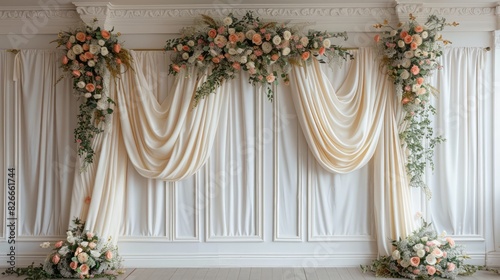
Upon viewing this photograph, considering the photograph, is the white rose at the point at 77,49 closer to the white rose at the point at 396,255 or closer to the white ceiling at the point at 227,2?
the white ceiling at the point at 227,2

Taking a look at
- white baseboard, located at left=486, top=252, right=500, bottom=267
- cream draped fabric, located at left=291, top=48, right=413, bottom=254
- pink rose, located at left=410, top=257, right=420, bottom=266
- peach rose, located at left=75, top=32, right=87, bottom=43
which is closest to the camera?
pink rose, located at left=410, top=257, right=420, bottom=266

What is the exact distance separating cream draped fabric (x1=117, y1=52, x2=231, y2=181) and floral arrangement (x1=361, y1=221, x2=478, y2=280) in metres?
2.30

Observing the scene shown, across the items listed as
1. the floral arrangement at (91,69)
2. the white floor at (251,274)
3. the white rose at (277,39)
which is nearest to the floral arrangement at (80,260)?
the white floor at (251,274)

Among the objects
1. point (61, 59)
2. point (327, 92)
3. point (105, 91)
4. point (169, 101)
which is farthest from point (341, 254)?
point (61, 59)

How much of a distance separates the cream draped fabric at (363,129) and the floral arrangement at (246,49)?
0.21 metres

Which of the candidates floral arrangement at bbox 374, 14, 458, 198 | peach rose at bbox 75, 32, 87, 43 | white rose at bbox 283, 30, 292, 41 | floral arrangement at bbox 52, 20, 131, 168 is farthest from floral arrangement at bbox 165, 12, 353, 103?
peach rose at bbox 75, 32, 87, 43

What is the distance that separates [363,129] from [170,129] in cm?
214

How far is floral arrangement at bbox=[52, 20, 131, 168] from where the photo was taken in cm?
507

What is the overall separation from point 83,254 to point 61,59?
2.19 m

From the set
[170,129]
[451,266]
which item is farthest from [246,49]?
[451,266]

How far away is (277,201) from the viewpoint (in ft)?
17.6

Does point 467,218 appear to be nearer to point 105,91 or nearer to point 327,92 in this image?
point 327,92

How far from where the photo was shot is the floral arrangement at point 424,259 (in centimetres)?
488

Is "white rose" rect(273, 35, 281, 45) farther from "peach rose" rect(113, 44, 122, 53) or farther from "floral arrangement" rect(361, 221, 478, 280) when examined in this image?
"floral arrangement" rect(361, 221, 478, 280)
